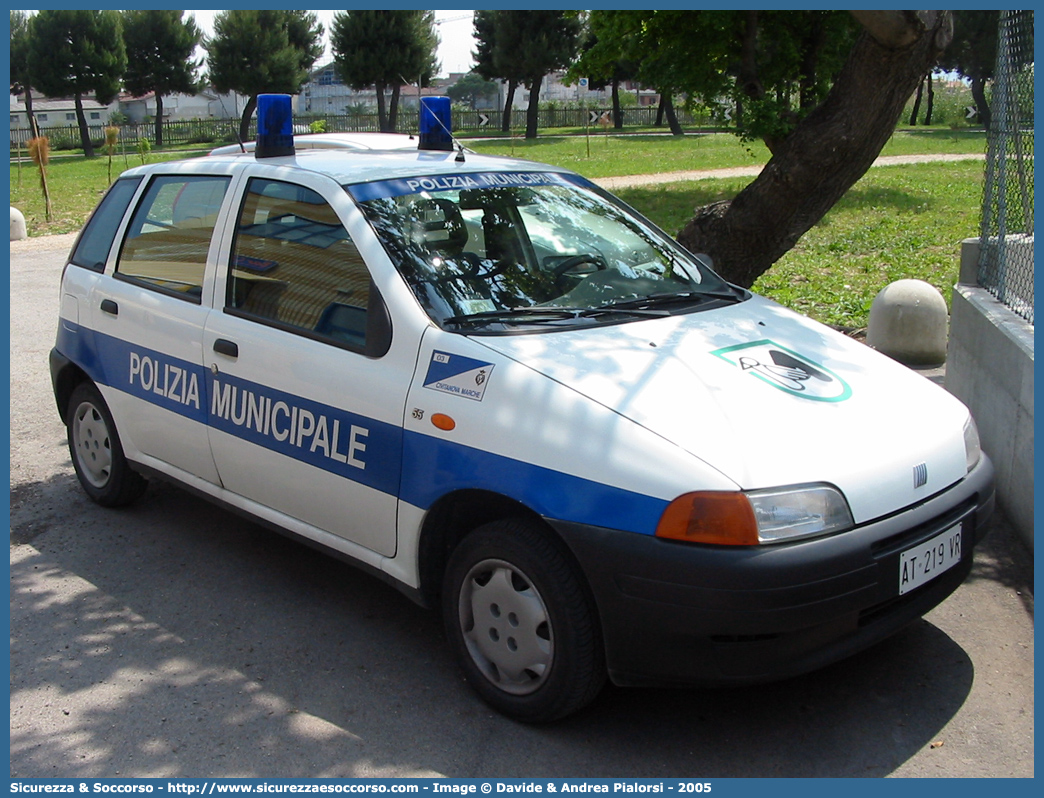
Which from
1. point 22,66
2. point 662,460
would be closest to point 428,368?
point 662,460

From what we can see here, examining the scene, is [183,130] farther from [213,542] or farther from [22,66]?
[213,542]

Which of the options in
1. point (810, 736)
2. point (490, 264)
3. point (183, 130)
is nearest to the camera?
point (810, 736)

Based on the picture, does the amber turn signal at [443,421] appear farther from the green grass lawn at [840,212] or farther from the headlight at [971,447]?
the green grass lawn at [840,212]

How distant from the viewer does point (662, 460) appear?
317 centimetres

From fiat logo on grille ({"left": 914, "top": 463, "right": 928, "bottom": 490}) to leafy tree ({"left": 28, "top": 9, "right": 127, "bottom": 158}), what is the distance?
174 feet

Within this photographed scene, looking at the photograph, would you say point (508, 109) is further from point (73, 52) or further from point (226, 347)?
point (226, 347)

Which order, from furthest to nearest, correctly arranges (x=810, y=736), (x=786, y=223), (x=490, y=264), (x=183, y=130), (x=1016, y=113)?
1. (x=183, y=130)
2. (x=786, y=223)
3. (x=1016, y=113)
4. (x=490, y=264)
5. (x=810, y=736)

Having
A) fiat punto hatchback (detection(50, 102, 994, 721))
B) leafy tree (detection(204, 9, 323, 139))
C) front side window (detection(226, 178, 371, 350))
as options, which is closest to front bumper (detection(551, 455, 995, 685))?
fiat punto hatchback (detection(50, 102, 994, 721))

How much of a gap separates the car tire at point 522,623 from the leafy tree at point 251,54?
5509cm

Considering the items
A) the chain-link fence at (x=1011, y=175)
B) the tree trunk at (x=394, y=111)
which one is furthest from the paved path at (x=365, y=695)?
the tree trunk at (x=394, y=111)

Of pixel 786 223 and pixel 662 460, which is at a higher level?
pixel 786 223

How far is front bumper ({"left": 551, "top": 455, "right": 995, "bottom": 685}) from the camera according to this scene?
3051 mm

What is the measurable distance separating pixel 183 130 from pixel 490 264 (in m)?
63.6

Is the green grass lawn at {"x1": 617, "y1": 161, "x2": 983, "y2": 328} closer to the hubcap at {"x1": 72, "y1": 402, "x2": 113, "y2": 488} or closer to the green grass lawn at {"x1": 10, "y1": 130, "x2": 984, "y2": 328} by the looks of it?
the green grass lawn at {"x1": 10, "y1": 130, "x2": 984, "y2": 328}
